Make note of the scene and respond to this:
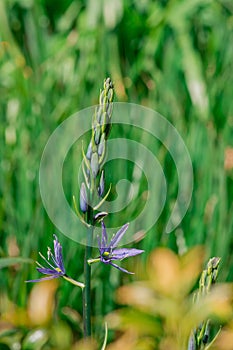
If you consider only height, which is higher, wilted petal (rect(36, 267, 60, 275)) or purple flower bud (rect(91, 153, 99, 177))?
purple flower bud (rect(91, 153, 99, 177))

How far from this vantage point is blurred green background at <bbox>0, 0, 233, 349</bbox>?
1.29 meters

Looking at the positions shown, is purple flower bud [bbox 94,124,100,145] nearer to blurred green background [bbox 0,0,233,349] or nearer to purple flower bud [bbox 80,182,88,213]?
purple flower bud [bbox 80,182,88,213]

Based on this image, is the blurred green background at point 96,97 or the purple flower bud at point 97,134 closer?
the purple flower bud at point 97,134

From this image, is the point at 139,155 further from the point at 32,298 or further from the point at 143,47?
the point at 143,47

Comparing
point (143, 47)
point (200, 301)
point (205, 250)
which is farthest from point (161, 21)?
point (200, 301)

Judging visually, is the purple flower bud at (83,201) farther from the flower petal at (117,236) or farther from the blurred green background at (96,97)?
the blurred green background at (96,97)

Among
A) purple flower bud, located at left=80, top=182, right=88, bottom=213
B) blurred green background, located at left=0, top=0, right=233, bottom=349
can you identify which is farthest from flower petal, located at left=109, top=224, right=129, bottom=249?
blurred green background, located at left=0, top=0, right=233, bottom=349

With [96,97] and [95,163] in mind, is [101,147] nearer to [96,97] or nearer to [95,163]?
[95,163]

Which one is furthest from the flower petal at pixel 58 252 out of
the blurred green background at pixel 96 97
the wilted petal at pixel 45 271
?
the blurred green background at pixel 96 97

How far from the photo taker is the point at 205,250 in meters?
1.29

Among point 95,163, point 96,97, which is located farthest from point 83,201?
point 96,97

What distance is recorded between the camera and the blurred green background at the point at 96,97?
129 cm

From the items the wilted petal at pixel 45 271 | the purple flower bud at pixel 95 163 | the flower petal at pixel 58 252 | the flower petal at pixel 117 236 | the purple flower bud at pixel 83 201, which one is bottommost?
the wilted petal at pixel 45 271

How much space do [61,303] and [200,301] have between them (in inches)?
24.4
